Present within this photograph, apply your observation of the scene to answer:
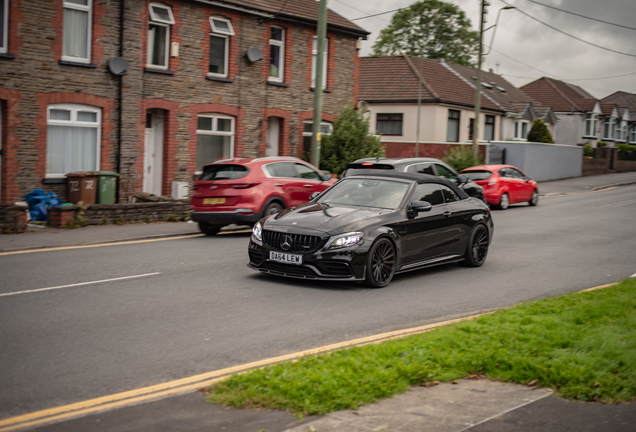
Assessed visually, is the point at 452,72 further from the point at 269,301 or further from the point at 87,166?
the point at 269,301

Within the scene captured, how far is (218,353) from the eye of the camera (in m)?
6.04

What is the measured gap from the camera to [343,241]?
8.78 metres

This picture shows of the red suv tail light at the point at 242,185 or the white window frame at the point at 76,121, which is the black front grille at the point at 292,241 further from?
the white window frame at the point at 76,121

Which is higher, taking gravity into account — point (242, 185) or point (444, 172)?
point (444, 172)

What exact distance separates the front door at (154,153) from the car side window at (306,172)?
7.19 m

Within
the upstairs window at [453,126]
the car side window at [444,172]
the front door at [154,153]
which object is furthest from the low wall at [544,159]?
the car side window at [444,172]

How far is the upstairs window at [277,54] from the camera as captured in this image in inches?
955

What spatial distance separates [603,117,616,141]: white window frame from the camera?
74725 mm

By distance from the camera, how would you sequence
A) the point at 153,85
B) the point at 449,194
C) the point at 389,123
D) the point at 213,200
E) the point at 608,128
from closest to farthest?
the point at 449,194, the point at 213,200, the point at 153,85, the point at 389,123, the point at 608,128

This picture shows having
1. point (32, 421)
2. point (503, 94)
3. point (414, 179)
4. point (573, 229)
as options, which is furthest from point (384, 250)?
point (503, 94)

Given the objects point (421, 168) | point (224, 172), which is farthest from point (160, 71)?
point (421, 168)

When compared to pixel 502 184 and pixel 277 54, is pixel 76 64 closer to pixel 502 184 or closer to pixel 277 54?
pixel 277 54

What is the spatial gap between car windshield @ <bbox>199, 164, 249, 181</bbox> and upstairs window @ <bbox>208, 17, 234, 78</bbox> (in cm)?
830

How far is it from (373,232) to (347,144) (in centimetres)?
1546
